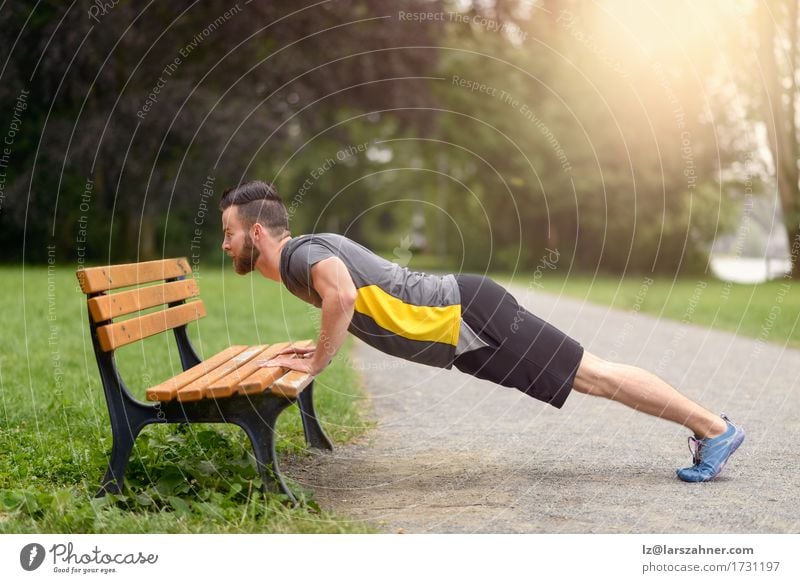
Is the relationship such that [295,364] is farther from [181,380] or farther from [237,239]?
[237,239]

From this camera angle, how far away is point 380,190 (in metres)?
51.5

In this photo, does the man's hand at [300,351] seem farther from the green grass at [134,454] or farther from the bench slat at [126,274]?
the bench slat at [126,274]

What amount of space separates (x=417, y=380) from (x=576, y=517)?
13.6ft

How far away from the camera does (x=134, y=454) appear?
446cm

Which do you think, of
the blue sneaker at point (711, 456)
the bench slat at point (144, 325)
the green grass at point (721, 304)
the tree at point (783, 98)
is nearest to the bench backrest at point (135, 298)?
the bench slat at point (144, 325)

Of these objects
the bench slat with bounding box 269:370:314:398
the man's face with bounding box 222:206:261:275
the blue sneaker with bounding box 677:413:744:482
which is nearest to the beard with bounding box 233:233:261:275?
the man's face with bounding box 222:206:261:275

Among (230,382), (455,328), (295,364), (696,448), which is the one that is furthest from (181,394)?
(696,448)

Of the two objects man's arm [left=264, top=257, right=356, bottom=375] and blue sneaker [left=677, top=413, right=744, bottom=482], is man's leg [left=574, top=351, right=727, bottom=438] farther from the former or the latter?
man's arm [left=264, top=257, right=356, bottom=375]

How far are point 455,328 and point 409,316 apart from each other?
23 centimetres

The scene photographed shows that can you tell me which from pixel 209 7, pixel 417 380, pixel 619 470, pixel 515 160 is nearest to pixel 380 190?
pixel 515 160

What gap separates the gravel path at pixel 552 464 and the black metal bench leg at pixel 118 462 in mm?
869

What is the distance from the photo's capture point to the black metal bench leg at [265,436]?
155 inches

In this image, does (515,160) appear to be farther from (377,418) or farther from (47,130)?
(377,418)

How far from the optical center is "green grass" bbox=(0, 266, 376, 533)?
377cm
